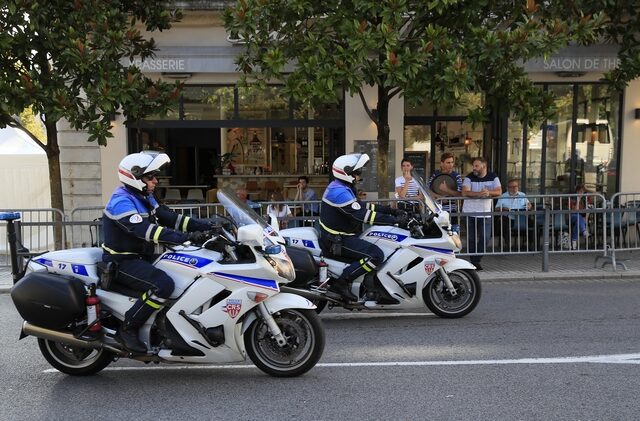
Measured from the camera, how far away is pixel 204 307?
455 centimetres

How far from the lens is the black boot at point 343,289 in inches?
252

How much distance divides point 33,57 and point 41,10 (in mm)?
935

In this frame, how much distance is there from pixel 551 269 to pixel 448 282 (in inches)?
156

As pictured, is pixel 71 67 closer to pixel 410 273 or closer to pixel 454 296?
pixel 410 273

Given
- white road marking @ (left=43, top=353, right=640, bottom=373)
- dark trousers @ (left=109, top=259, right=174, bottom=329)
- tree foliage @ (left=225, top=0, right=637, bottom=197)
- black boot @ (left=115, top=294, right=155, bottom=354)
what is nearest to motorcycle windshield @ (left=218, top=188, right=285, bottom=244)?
dark trousers @ (left=109, top=259, right=174, bottom=329)

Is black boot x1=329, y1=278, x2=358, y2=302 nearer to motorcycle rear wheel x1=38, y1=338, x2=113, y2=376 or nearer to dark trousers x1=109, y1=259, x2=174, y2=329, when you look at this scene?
dark trousers x1=109, y1=259, x2=174, y2=329

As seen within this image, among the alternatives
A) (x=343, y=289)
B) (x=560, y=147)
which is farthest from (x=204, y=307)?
(x=560, y=147)

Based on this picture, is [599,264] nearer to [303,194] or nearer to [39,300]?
[303,194]

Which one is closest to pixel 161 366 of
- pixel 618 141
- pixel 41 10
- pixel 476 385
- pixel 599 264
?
pixel 476 385

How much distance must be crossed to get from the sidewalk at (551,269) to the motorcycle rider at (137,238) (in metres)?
5.13

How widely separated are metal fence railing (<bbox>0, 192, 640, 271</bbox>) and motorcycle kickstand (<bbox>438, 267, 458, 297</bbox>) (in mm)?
2824

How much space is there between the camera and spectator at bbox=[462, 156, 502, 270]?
31.0ft

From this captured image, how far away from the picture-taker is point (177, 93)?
954 cm

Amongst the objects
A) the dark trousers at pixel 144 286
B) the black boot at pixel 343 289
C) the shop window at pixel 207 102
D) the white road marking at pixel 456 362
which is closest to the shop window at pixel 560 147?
the shop window at pixel 207 102
